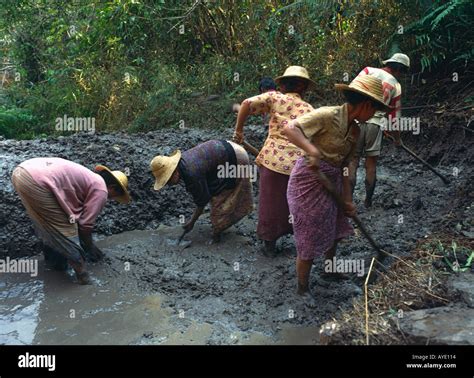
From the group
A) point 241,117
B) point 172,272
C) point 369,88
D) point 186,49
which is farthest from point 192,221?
point 186,49

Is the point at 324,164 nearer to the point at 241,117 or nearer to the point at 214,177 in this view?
the point at 241,117

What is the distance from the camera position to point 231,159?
189 inches

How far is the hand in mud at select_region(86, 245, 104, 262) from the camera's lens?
440cm

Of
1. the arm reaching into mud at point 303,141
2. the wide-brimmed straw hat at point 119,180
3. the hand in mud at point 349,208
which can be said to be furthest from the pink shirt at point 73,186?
the hand in mud at point 349,208

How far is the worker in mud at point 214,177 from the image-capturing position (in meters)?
4.51

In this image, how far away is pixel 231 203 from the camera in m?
4.91

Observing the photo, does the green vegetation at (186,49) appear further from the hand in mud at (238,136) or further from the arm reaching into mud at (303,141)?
the arm reaching into mud at (303,141)

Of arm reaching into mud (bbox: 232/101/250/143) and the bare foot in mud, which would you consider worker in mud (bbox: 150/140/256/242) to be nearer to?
arm reaching into mud (bbox: 232/101/250/143)

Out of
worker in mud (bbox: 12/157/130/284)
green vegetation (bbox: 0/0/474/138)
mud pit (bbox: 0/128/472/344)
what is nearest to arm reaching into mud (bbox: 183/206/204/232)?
mud pit (bbox: 0/128/472/344)

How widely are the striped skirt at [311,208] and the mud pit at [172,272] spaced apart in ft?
1.66

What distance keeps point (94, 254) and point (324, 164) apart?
2.36 m

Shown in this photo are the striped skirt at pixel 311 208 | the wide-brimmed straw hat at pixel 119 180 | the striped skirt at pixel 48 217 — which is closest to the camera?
the striped skirt at pixel 311 208

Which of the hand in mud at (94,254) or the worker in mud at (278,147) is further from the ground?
the worker in mud at (278,147)
